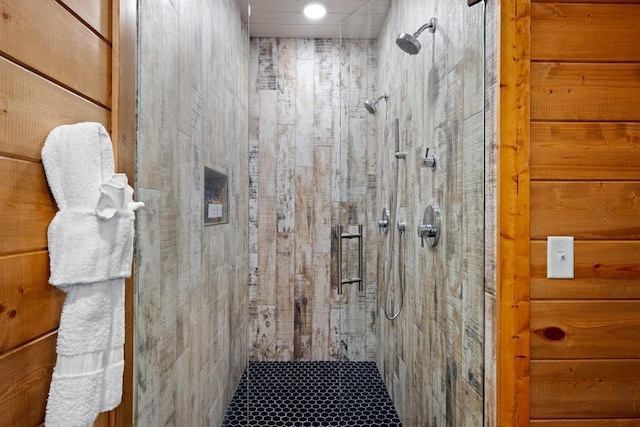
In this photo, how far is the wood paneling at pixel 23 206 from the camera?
2.30 ft

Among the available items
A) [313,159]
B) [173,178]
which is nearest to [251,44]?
[313,159]

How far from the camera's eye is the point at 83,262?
2.69ft

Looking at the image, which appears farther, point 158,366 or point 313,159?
point 313,159

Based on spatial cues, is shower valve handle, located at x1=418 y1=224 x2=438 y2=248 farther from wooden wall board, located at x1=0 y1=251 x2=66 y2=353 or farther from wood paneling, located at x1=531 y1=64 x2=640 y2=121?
wooden wall board, located at x1=0 y1=251 x2=66 y2=353

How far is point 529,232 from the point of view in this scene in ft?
3.59

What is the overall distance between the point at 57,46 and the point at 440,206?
1.18 metres

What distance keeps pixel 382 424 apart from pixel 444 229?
0.87m

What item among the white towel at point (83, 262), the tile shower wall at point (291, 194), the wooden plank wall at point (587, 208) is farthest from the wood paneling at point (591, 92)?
the tile shower wall at point (291, 194)

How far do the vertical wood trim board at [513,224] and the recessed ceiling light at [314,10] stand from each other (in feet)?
4.84

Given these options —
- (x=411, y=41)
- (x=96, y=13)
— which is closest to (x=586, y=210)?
(x=411, y=41)

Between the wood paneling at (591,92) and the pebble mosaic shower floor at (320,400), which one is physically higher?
the wood paneling at (591,92)

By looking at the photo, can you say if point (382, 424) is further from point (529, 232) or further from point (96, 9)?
point (96, 9)

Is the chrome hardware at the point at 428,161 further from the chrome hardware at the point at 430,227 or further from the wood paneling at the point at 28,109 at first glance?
the wood paneling at the point at 28,109

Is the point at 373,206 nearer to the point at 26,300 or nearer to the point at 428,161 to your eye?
the point at 428,161
